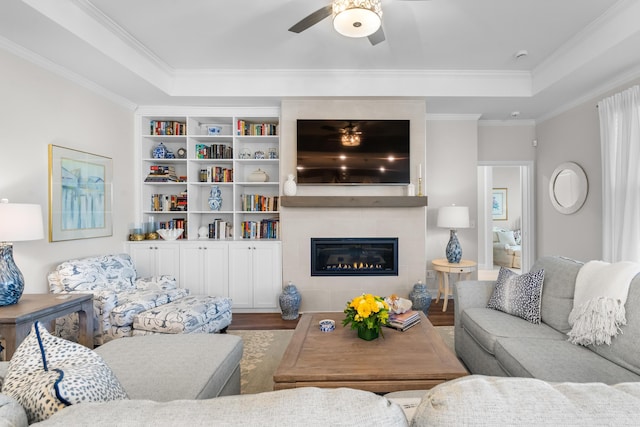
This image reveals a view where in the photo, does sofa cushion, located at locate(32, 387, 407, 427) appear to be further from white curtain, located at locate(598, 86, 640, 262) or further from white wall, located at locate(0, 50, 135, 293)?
white curtain, located at locate(598, 86, 640, 262)

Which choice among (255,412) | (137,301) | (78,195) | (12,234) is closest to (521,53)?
(255,412)

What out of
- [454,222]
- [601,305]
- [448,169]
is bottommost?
[601,305]

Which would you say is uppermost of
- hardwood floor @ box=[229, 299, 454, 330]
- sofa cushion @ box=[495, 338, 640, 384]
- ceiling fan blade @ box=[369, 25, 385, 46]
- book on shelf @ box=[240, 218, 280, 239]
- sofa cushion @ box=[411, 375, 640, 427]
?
ceiling fan blade @ box=[369, 25, 385, 46]

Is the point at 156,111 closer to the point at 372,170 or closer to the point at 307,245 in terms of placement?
the point at 307,245

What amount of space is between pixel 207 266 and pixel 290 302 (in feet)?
3.69

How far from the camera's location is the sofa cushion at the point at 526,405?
56 cm

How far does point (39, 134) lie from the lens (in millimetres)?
2838

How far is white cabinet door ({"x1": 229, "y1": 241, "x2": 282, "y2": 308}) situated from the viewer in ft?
13.0

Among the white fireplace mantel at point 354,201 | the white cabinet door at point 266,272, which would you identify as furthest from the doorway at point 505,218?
the white cabinet door at point 266,272

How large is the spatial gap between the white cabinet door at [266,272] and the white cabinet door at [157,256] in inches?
37.6

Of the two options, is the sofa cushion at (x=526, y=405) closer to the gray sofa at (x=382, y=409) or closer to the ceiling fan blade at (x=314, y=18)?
the gray sofa at (x=382, y=409)

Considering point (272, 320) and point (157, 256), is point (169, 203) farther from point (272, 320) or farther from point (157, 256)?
point (272, 320)

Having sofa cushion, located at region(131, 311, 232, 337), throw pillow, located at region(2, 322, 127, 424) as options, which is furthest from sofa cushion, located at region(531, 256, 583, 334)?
sofa cushion, located at region(131, 311, 232, 337)

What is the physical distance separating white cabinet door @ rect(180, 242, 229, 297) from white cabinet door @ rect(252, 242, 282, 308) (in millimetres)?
351
